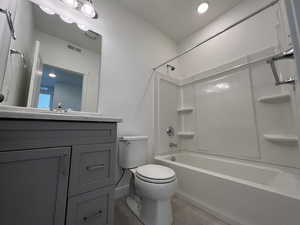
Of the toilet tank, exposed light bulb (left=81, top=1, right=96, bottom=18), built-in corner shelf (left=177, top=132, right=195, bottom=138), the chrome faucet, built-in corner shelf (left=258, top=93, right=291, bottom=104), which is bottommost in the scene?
the toilet tank


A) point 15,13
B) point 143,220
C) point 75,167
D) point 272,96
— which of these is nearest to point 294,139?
point 272,96

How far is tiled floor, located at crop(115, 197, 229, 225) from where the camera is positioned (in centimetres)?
116

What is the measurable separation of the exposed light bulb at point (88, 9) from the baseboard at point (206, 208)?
2.34 metres

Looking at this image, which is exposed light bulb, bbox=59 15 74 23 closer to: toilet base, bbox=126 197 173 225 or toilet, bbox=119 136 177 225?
toilet, bbox=119 136 177 225

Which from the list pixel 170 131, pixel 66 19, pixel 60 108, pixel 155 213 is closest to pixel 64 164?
pixel 60 108

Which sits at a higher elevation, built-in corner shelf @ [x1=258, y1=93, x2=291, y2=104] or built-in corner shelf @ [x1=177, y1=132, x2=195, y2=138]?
built-in corner shelf @ [x1=258, y1=93, x2=291, y2=104]

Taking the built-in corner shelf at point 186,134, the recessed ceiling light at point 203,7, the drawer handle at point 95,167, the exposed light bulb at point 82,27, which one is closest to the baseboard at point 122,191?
the drawer handle at point 95,167

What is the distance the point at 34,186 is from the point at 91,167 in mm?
267

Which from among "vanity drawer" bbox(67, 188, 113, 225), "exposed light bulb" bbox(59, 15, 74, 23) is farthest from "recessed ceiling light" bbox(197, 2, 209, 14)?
"vanity drawer" bbox(67, 188, 113, 225)

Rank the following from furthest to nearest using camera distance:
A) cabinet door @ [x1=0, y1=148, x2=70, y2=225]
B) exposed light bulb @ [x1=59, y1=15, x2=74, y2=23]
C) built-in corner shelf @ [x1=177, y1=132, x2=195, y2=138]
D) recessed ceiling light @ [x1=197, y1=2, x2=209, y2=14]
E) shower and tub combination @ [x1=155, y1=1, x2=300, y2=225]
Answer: built-in corner shelf @ [x1=177, y1=132, x2=195, y2=138]
recessed ceiling light @ [x1=197, y1=2, x2=209, y2=14]
exposed light bulb @ [x1=59, y1=15, x2=74, y2=23]
shower and tub combination @ [x1=155, y1=1, x2=300, y2=225]
cabinet door @ [x1=0, y1=148, x2=70, y2=225]

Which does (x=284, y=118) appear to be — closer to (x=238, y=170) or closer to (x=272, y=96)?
(x=272, y=96)

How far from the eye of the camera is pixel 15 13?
981 mm

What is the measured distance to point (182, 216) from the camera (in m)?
1.24

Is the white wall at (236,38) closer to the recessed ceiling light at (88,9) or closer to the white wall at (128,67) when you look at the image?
the white wall at (128,67)
